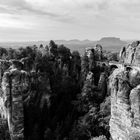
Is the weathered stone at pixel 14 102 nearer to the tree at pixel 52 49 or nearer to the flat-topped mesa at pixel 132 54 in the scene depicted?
the tree at pixel 52 49

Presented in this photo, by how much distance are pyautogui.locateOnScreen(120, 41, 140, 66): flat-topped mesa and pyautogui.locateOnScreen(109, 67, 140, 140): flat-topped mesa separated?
109 feet

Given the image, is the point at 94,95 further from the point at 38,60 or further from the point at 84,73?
the point at 38,60

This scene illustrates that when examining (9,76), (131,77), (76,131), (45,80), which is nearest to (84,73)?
(45,80)

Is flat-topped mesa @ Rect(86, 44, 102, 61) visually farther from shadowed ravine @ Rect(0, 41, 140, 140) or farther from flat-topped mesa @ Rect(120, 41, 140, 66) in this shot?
flat-topped mesa @ Rect(120, 41, 140, 66)

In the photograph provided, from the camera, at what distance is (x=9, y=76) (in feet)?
114

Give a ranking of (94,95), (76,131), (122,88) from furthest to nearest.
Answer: (94,95) → (76,131) → (122,88)

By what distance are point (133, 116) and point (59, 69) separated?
28302mm

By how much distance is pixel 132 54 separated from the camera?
59.4 meters

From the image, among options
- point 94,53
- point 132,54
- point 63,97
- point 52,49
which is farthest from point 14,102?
point 132,54

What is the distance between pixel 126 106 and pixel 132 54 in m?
40.1

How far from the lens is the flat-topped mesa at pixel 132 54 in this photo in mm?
56394

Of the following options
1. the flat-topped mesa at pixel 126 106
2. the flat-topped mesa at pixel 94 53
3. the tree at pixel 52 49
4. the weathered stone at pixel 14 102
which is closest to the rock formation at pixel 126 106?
the flat-topped mesa at pixel 126 106

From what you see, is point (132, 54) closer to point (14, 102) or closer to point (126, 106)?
point (14, 102)

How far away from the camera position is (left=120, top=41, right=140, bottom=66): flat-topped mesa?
185 feet
